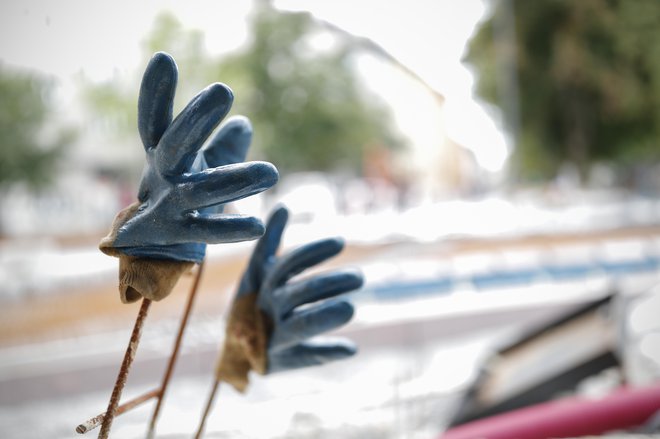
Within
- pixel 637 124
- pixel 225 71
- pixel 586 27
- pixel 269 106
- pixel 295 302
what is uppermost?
pixel 269 106

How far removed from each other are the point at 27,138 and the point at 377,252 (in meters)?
7.21

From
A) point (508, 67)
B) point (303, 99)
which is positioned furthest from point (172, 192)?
point (303, 99)

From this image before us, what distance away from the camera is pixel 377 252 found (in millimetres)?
4387

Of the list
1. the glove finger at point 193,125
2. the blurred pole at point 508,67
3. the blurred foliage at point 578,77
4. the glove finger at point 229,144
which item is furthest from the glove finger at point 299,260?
the blurred foliage at point 578,77

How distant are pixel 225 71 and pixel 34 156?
383 cm

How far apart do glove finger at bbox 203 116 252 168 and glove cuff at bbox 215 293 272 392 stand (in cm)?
18

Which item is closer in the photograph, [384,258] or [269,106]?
[384,258]

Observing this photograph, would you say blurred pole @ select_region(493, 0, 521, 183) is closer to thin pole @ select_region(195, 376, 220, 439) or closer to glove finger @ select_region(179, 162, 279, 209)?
thin pole @ select_region(195, 376, 220, 439)

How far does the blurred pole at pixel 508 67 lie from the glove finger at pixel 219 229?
33.2 feet

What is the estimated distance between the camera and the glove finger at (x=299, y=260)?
793 millimetres

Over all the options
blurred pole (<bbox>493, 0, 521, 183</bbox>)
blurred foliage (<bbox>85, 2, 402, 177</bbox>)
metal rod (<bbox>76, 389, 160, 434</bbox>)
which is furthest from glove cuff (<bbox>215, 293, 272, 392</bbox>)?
blurred foliage (<bbox>85, 2, 402, 177</bbox>)

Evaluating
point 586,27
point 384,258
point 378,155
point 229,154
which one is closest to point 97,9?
point 229,154

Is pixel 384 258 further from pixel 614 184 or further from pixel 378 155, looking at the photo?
pixel 614 184

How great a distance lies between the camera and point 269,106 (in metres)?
14.1
